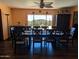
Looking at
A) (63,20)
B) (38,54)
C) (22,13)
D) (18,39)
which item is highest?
(22,13)

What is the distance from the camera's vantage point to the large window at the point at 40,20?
35.8 feet

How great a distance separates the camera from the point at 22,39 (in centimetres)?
574

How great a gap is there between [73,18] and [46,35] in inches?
171

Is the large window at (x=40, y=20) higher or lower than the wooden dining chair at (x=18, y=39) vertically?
higher

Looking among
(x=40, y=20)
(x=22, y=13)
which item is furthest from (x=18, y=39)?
(x=22, y=13)

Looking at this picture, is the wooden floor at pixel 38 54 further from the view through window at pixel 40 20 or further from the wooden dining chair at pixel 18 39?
the view through window at pixel 40 20

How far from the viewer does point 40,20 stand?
10984mm

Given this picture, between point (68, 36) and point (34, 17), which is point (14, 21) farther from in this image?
point (68, 36)

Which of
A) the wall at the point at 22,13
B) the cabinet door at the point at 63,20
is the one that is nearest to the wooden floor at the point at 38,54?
the cabinet door at the point at 63,20

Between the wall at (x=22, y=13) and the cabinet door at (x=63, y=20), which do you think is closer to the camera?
the cabinet door at (x=63, y=20)

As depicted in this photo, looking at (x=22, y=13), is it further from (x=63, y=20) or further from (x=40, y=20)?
(x=63, y=20)

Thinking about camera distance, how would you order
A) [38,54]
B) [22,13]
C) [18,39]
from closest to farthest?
1. [38,54]
2. [18,39]
3. [22,13]

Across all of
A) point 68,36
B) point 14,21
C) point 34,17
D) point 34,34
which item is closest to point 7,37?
point 14,21

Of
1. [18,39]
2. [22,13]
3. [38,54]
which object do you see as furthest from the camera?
[22,13]
